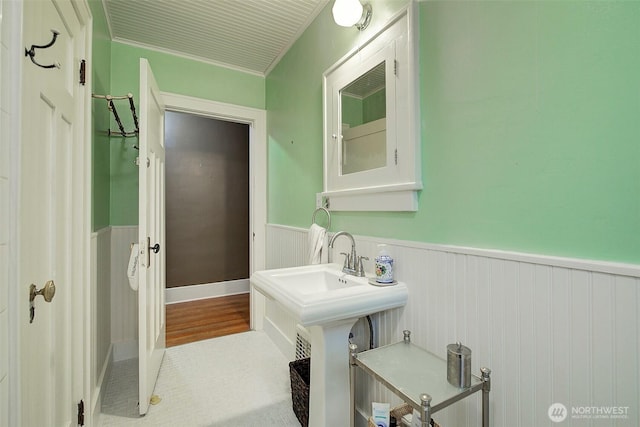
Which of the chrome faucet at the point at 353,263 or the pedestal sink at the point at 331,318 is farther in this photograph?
the chrome faucet at the point at 353,263

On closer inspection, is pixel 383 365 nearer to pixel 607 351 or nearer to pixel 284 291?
pixel 284 291

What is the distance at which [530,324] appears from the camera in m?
0.84

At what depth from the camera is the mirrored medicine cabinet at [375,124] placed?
1186 mm

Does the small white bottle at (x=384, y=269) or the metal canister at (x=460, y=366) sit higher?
the small white bottle at (x=384, y=269)

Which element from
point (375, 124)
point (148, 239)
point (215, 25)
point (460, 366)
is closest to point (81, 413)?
point (148, 239)

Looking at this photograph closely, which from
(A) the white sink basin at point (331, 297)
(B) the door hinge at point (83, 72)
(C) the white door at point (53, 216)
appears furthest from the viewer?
(B) the door hinge at point (83, 72)

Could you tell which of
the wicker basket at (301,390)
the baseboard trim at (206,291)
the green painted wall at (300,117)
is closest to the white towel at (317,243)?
the green painted wall at (300,117)

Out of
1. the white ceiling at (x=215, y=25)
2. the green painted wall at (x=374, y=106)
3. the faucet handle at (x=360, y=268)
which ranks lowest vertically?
the faucet handle at (x=360, y=268)

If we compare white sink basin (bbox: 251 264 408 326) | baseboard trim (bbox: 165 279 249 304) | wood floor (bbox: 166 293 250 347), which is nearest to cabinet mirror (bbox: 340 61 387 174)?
white sink basin (bbox: 251 264 408 326)

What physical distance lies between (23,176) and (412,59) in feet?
4.43

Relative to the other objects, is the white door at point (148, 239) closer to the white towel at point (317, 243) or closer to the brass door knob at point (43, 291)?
the brass door knob at point (43, 291)

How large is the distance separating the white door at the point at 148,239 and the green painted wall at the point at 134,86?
0.48 m

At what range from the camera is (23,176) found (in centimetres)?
76

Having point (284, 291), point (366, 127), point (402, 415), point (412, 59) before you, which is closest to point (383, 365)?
point (402, 415)
